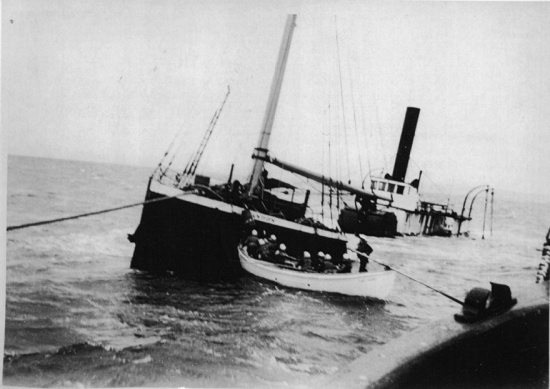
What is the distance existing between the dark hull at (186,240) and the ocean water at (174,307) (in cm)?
16

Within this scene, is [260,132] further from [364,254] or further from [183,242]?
[364,254]

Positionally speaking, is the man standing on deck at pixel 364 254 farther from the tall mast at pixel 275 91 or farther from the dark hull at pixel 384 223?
the tall mast at pixel 275 91

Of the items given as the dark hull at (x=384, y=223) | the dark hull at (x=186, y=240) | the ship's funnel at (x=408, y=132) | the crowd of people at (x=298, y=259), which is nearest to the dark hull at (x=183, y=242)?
the dark hull at (x=186, y=240)

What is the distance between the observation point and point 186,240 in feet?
14.1

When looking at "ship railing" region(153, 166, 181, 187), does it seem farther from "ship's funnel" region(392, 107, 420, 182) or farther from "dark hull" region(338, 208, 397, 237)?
"ship's funnel" region(392, 107, 420, 182)

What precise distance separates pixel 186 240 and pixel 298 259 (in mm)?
1299

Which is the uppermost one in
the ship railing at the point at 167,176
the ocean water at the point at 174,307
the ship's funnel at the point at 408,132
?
the ship's funnel at the point at 408,132

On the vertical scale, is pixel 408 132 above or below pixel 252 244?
above

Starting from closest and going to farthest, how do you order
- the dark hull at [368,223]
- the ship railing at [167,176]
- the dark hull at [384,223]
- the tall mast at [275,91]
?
the tall mast at [275,91]
the ship railing at [167,176]
the dark hull at [384,223]
the dark hull at [368,223]

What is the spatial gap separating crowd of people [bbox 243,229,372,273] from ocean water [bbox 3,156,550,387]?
1.02 feet

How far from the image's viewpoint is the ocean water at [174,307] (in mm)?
2865

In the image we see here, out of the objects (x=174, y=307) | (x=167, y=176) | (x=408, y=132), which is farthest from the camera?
(x=167, y=176)

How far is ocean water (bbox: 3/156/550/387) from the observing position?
9.40 feet

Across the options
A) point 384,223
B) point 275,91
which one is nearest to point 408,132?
point 275,91
